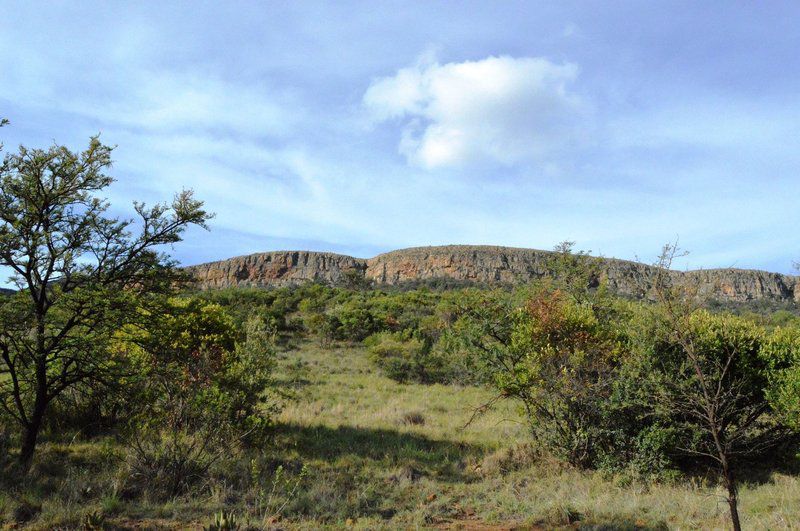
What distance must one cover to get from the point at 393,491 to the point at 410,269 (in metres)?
89.0

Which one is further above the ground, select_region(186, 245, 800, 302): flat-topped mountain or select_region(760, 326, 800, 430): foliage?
select_region(186, 245, 800, 302): flat-topped mountain

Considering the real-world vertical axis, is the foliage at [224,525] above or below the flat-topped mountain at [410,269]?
below

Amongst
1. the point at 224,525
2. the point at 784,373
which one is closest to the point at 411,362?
the point at 784,373

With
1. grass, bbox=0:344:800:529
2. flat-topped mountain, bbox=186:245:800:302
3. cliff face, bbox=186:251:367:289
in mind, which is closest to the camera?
grass, bbox=0:344:800:529

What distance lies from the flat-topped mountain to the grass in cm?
6457

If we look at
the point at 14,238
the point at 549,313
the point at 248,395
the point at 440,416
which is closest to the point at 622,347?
the point at 549,313

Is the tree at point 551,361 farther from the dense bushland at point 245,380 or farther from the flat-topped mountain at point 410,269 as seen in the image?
the flat-topped mountain at point 410,269

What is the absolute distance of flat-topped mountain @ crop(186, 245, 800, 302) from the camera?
279 ft

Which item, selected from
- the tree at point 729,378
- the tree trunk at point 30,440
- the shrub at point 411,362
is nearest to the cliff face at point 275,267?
the shrub at point 411,362

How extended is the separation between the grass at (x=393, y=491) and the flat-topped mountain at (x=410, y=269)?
64572 mm

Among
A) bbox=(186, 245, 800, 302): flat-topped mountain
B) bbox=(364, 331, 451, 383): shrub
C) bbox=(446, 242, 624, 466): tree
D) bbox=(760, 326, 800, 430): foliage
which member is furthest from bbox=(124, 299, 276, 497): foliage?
bbox=(186, 245, 800, 302): flat-topped mountain

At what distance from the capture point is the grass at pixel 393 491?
23.1 ft

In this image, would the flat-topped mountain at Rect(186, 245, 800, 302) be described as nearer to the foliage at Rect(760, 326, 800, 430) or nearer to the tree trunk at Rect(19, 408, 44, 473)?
the foliage at Rect(760, 326, 800, 430)

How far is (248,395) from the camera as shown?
10656 mm
